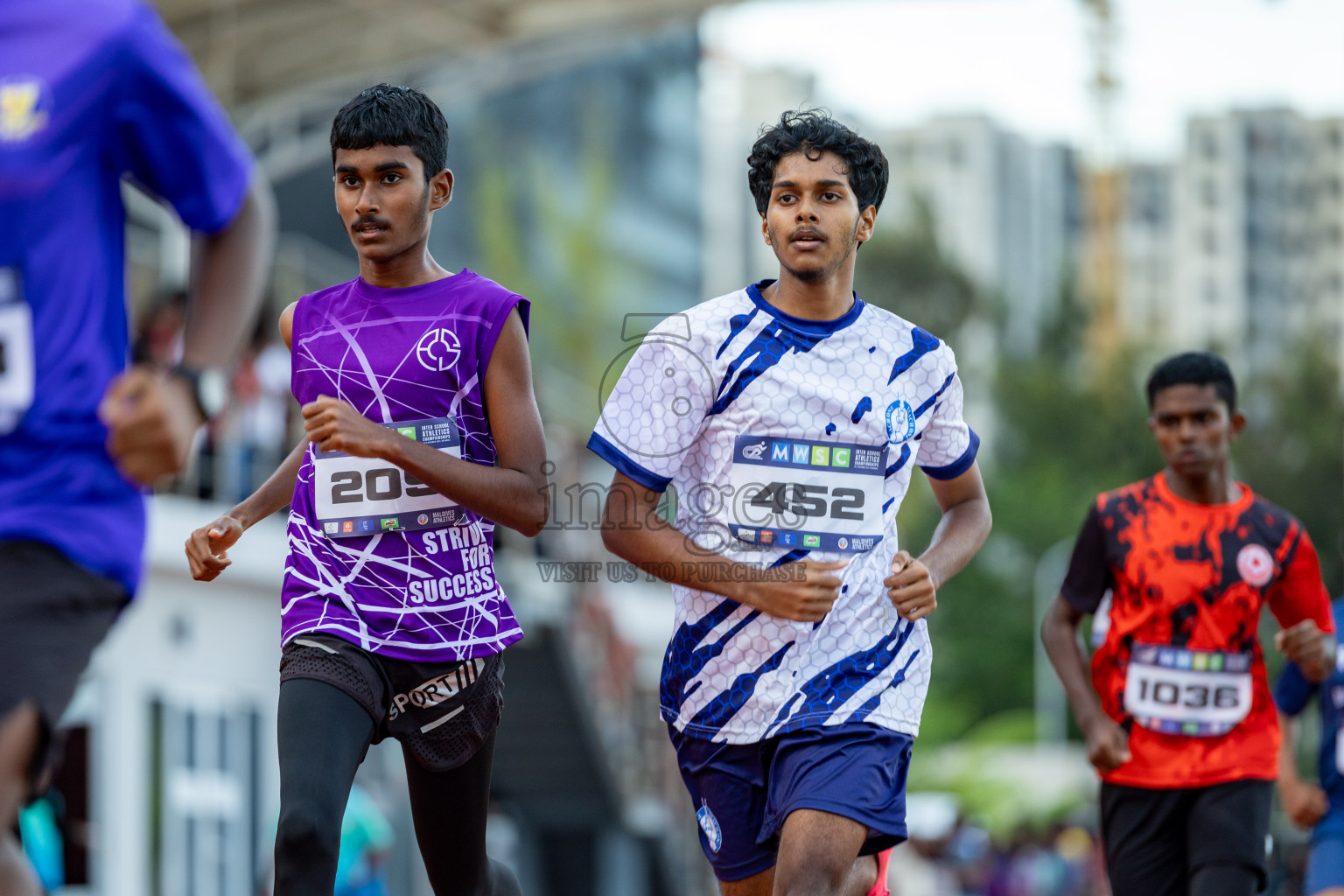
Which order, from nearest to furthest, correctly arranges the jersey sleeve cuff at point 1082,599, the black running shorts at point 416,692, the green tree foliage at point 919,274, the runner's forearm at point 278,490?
the black running shorts at point 416,692
the runner's forearm at point 278,490
the jersey sleeve cuff at point 1082,599
the green tree foliage at point 919,274

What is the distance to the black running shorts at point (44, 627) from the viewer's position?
3037 millimetres

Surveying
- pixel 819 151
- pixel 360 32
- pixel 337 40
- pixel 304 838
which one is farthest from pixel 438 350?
pixel 337 40

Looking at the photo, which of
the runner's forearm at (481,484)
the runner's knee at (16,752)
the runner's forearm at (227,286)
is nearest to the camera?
the runner's knee at (16,752)

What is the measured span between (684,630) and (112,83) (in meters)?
2.32

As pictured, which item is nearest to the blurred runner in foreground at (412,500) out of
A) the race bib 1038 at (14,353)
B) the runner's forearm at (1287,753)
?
the race bib 1038 at (14,353)

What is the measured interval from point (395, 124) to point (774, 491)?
1.40 m

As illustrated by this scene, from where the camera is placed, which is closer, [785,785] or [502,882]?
[785,785]

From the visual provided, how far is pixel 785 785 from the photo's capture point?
4.71 metres

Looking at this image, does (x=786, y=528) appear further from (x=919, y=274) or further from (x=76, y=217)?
(x=919, y=274)

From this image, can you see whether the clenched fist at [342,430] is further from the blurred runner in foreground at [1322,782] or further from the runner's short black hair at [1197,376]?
the blurred runner in foreground at [1322,782]

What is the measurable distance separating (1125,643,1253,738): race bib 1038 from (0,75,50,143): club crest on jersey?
14.0 feet

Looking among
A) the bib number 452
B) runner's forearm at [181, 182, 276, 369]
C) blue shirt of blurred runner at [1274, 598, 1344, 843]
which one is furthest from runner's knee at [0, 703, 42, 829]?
blue shirt of blurred runner at [1274, 598, 1344, 843]

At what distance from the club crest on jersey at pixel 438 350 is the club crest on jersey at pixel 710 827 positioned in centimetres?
138

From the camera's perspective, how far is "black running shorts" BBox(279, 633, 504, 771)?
4.54 m
